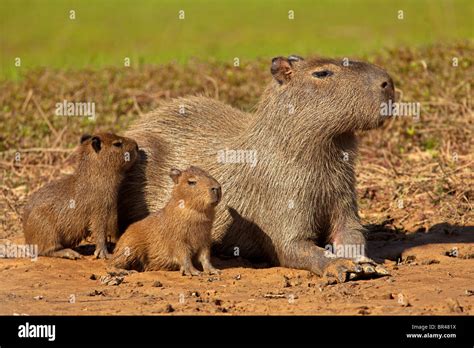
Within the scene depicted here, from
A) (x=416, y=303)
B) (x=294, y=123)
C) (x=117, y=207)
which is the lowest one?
(x=416, y=303)

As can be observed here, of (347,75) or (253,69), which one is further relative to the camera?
(253,69)

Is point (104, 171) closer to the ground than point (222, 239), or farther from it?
farther from it

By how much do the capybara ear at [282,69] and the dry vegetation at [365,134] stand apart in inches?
77.7

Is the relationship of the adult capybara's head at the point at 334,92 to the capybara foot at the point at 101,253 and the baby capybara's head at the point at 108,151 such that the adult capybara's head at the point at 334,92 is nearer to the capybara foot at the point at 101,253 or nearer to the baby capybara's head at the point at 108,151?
the baby capybara's head at the point at 108,151

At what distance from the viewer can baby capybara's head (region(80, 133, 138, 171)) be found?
756cm

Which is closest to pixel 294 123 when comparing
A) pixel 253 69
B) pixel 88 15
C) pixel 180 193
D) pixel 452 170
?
pixel 180 193

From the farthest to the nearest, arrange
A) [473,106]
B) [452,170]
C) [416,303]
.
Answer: [473,106]
[452,170]
[416,303]

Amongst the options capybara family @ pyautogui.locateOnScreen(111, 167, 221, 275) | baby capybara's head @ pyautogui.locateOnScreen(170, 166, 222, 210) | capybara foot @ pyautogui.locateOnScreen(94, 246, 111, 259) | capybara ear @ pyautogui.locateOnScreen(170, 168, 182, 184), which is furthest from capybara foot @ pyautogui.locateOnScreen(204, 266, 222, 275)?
capybara foot @ pyautogui.locateOnScreen(94, 246, 111, 259)

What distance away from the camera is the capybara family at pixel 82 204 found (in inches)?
295

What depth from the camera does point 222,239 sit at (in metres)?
7.66

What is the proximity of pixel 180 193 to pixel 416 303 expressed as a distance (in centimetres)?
208

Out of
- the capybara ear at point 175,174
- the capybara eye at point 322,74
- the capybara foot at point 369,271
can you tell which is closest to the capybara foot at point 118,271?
the capybara ear at point 175,174

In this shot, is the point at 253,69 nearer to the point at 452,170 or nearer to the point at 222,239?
the point at 452,170

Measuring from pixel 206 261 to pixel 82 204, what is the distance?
1.15m
